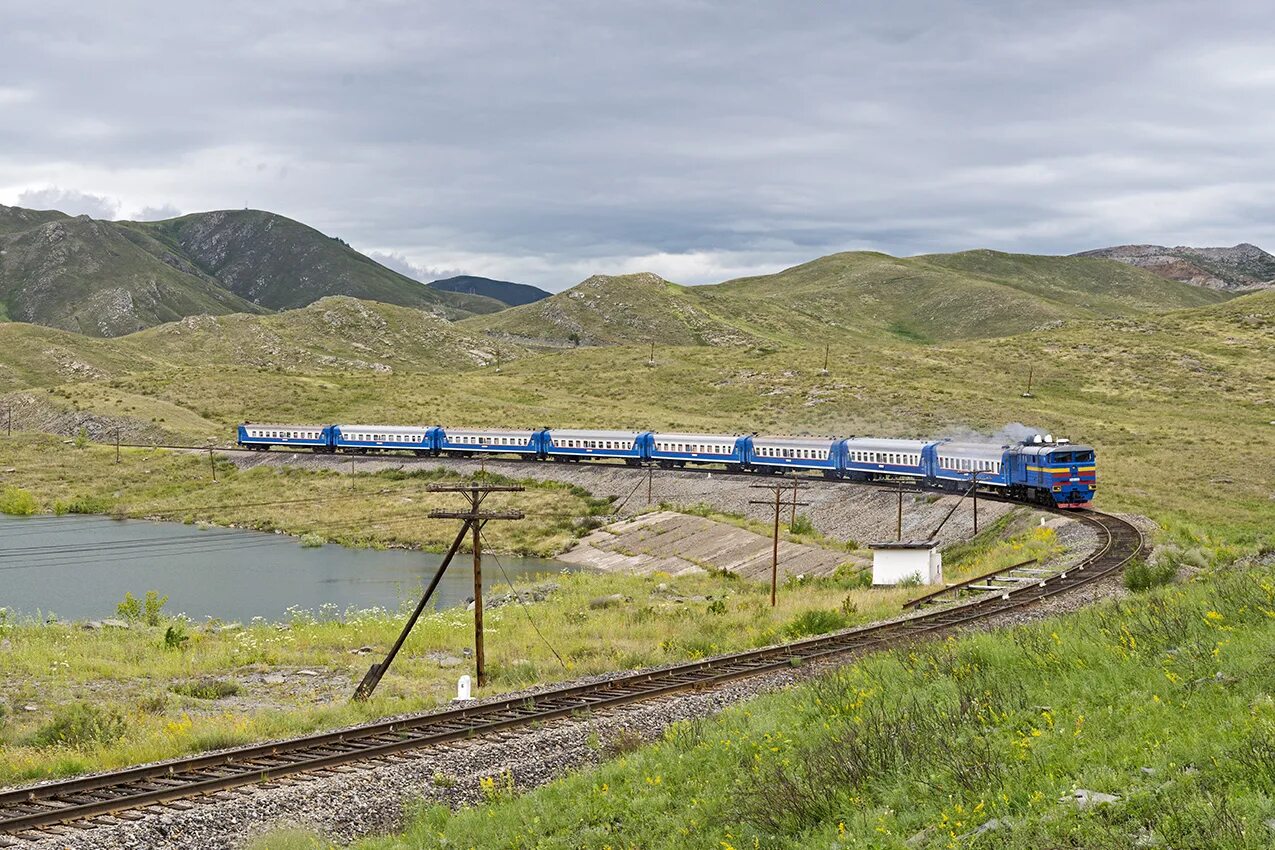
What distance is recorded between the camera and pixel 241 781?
1677cm

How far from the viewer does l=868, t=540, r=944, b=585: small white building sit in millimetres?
39406

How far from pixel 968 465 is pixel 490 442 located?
1662 inches

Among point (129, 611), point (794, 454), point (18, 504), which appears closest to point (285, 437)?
point (18, 504)

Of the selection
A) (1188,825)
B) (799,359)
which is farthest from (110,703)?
(799,359)

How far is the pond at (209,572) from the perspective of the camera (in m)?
47.9

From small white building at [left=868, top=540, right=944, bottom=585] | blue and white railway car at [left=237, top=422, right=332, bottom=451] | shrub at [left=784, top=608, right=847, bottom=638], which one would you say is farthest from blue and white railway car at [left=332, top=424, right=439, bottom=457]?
shrub at [left=784, top=608, right=847, bottom=638]

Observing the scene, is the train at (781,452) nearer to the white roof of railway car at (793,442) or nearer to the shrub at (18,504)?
the white roof of railway car at (793,442)

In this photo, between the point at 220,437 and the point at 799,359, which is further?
the point at 799,359

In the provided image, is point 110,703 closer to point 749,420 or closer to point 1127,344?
point 749,420

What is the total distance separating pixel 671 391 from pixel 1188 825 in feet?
405

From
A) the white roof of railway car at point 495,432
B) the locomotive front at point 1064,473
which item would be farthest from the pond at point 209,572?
the locomotive front at point 1064,473

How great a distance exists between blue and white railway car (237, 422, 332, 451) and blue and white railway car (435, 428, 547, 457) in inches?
505

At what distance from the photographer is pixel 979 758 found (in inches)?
446

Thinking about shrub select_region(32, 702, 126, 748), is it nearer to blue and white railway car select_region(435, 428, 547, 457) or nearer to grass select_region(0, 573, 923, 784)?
grass select_region(0, 573, 923, 784)
